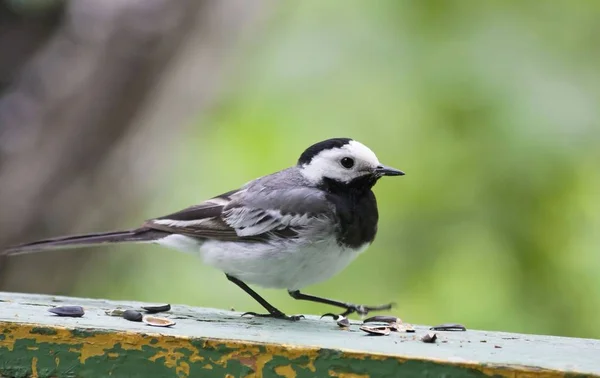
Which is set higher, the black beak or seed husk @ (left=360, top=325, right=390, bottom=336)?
the black beak

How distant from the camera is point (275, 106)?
5.91 m

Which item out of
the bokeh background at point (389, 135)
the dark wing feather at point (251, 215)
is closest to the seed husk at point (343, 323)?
the dark wing feather at point (251, 215)

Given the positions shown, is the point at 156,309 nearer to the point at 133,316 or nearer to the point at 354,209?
the point at 133,316

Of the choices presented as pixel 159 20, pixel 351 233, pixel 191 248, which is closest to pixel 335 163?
pixel 351 233

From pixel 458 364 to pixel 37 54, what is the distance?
3756 millimetres

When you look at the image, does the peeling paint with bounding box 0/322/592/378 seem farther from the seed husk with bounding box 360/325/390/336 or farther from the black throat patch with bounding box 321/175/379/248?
the black throat patch with bounding box 321/175/379/248

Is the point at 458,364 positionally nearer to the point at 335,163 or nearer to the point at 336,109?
the point at 335,163

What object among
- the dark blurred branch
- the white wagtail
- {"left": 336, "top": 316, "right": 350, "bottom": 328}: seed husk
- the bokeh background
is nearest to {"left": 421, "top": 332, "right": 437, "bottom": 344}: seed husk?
{"left": 336, "top": 316, "right": 350, "bottom": 328}: seed husk

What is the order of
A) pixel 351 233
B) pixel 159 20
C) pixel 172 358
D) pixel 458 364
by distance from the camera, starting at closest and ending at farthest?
pixel 458 364, pixel 172 358, pixel 351 233, pixel 159 20

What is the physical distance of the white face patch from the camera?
11.1 ft

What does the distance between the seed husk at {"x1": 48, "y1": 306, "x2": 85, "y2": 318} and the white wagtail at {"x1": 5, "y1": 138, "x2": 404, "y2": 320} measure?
752 millimetres

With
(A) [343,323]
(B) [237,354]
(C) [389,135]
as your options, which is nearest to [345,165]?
(A) [343,323]

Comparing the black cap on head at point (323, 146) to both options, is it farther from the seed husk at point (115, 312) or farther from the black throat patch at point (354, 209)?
the seed husk at point (115, 312)

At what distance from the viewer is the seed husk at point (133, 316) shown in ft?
8.28
